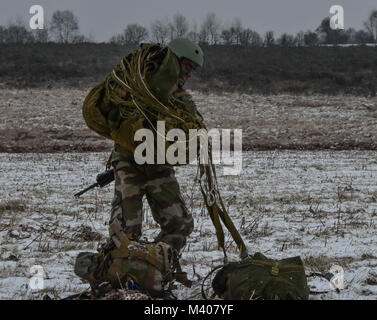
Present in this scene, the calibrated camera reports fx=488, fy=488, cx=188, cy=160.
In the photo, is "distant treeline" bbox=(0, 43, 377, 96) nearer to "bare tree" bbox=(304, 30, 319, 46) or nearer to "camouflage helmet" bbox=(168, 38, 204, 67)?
"bare tree" bbox=(304, 30, 319, 46)

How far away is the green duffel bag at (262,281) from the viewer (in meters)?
3.26

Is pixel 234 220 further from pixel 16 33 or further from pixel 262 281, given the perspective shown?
pixel 16 33

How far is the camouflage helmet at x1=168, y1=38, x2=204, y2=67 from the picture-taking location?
382 cm

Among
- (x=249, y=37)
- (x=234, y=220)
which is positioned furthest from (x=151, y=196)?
(x=249, y=37)

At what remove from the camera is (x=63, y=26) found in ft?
201

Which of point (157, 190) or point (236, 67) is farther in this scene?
point (236, 67)

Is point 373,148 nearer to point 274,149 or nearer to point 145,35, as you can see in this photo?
point 274,149

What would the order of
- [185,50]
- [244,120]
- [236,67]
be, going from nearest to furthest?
1. [185,50]
2. [244,120]
3. [236,67]

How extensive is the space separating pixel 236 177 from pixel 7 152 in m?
9.41

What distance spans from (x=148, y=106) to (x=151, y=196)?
765 mm

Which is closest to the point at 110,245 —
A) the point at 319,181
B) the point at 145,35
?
the point at 319,181

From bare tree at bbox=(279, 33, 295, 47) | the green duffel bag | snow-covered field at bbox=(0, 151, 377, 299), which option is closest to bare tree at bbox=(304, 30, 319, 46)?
bare tree at bbox=(279, 33, 295, 47)

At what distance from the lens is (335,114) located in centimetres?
2302

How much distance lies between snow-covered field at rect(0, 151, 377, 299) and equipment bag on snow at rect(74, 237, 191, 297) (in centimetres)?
30
